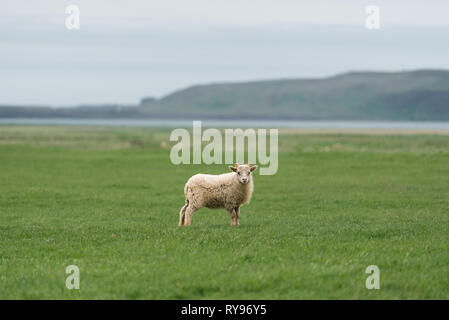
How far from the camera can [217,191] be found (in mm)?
16906

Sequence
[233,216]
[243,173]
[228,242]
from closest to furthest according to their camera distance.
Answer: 1. [228,242]
2. [243,173]
3. [233,216]

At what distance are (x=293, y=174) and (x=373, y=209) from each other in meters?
15.5

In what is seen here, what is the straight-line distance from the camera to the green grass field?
→ 10953 mm

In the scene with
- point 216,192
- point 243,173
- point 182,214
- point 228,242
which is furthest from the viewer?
point 182,214

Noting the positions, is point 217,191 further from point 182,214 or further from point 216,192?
point 182,214

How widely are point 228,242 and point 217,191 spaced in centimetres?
263

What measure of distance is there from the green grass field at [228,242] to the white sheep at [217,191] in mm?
605

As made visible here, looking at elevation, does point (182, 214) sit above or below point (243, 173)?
below

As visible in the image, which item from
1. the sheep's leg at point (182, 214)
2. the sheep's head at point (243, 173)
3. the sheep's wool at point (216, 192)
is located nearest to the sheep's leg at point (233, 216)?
the sheep's wool at point (216, 192)

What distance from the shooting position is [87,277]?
11.5 metres

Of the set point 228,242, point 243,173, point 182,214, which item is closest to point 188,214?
point 182,214

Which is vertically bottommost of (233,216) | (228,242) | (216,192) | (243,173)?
(228,242)

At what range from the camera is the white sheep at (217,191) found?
1680cm

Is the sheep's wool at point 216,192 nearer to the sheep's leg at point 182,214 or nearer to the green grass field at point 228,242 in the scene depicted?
the sheep's leg at point 182,214
